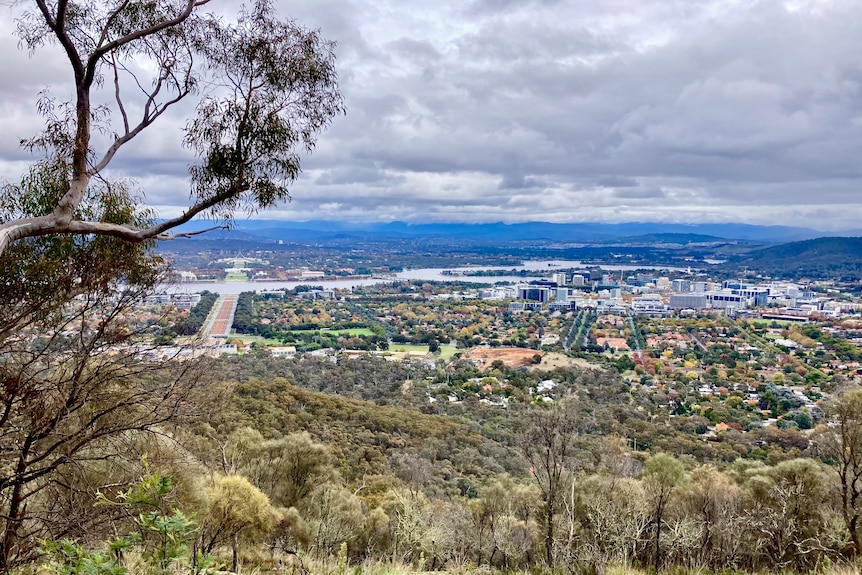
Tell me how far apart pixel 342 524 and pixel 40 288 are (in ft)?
23.0

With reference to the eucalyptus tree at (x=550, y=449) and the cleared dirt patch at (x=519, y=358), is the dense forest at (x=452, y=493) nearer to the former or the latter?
the eucalyptus tree at (x=550, y=449)

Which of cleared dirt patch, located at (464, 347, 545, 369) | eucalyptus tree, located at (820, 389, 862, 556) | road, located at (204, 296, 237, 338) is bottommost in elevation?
cleared dirt patch, located at (464, 347, 545, 369)

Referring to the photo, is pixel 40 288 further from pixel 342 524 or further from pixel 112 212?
pixel 342 524

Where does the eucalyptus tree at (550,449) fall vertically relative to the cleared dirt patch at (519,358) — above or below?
above

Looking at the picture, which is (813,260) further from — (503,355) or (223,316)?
(223,316)

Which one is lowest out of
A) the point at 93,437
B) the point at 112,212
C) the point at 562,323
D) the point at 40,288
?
the point at 562,323

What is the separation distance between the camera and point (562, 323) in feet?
153

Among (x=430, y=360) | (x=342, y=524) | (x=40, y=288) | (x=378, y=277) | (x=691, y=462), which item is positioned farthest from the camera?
(x=378, y=277)

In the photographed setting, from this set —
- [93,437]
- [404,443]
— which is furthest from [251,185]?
[404,443]

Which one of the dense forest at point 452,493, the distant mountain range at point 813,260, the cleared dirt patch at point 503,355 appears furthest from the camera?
the distant mountain range at point 813,260

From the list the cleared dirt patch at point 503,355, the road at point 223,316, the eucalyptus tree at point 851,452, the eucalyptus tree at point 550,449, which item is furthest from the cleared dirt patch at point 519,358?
the eucalyptus tree at point 851,452

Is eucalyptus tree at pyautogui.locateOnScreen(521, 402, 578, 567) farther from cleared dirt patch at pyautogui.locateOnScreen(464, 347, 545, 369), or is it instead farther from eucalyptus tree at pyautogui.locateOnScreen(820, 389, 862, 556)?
cleared dirt patch at pyautogui.locateOnScreen(464, 347, 545, 369)

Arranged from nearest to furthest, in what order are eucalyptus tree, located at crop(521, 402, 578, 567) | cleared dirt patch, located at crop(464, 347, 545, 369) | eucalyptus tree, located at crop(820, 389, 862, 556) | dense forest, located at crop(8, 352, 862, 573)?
dense forest, located at crop(8, 352, 862, 573) < eucalyptus tree, located at crop(820, 389, 862, 556) < eucalyptus tree, located at crop(521, 402, 578, 567) < cleared dirt patch, located at crop(464, 347, 545, 369)

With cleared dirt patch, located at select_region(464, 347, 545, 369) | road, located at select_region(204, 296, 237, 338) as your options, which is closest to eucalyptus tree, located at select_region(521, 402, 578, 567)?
cleared dirt patch, located at select_region(464, 347, 545, 369)
